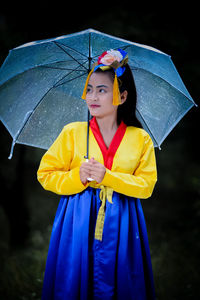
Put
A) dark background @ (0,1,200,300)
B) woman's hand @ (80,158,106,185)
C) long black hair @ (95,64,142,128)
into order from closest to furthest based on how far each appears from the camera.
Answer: woman's hand @ (80,158,106,185), long black hair @ (95,64,142,128), dark background @ (0,1,200,300)

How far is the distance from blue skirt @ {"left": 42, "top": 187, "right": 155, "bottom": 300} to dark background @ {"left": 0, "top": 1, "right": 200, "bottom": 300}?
1639mm

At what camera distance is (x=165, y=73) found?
6.25 feet

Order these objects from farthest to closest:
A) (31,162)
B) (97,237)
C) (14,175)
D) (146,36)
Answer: (31,162) → (14,175) → (146,36) → (97,237)

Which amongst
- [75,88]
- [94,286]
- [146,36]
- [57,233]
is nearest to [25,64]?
[75,88]

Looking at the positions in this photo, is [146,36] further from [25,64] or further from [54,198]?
[54,198]

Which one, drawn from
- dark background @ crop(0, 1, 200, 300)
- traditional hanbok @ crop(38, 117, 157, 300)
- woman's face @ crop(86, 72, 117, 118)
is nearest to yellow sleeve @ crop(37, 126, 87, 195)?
traditional hanbok @ crop(38, 117, 157, 300)

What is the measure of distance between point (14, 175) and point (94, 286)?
8.22 feet

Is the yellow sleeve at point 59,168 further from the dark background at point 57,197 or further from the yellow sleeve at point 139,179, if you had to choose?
the dark background at point 57,197

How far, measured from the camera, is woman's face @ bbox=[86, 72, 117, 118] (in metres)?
1.80

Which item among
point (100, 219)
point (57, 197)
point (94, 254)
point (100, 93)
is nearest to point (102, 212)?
point (100, 219)

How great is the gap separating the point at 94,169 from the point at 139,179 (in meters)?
0.29

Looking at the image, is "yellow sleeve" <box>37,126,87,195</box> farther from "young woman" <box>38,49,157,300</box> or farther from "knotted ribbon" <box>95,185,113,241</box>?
"knotted ribbon" <box>95,185,113,241</box>

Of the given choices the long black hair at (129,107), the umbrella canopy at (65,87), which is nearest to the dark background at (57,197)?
the umbrella canopy at (65,87)

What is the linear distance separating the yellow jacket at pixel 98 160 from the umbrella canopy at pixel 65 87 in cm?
22
